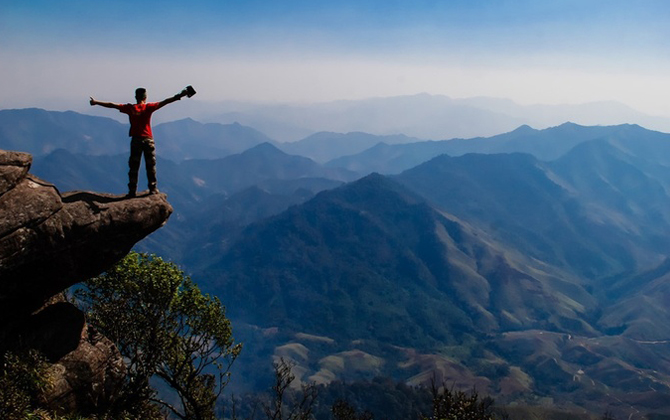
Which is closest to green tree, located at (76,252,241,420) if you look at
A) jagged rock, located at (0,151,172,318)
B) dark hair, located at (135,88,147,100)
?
jagged rock, located at (0,151,172,318)

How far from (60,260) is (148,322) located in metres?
10.5

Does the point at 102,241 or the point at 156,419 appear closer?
the point at 102,241

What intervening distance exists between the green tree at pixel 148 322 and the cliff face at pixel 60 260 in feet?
7.05

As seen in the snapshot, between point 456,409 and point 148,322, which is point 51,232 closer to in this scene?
point 148,322

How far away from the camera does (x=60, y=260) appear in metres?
26.4

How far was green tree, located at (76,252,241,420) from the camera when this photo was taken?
34000 mm

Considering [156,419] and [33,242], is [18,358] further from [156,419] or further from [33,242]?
[156,419]

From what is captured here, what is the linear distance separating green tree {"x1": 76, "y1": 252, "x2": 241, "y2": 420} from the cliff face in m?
2.15

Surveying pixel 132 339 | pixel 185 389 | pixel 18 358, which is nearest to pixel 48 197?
pixel 18 358

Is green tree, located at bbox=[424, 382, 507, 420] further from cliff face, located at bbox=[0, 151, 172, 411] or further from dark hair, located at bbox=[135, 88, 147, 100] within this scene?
dark hair, located at bbox=[135, 88, 147, 100]

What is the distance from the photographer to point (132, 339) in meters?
35.4

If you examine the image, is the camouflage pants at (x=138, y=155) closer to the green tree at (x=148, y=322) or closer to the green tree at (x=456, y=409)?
the green tree at (x=148, y=322)

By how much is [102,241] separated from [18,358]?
7643mm

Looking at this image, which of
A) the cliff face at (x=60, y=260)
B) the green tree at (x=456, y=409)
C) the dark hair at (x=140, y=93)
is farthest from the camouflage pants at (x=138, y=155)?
the green tree at (x=456, y=409)
